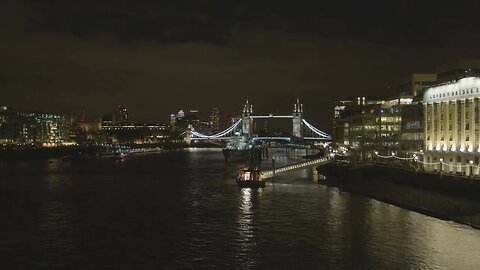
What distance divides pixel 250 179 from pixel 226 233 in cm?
1286

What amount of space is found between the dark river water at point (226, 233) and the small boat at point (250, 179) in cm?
218

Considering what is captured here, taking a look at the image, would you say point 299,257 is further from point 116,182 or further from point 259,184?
point 116,182

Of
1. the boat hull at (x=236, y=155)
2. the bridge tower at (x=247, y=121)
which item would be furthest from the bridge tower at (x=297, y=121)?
the boat hull at (x=236, y=155)

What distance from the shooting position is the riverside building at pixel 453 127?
22641 mm

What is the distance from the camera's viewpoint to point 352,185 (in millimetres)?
28594

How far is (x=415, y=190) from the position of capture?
2317 centimetres

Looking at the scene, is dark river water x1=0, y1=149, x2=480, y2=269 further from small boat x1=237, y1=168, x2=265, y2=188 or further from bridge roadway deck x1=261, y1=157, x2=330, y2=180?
bridge roadway deck x1=261, y1=157, x2=330, y2=180

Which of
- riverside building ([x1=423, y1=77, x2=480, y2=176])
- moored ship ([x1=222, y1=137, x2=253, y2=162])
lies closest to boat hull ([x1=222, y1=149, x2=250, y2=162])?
moored ship ([x1=222, y1=137, x2=253, y2=162])

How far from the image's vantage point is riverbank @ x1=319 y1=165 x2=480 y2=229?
18.5 m

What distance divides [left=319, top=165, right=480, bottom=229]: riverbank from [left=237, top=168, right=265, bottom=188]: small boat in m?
3.71

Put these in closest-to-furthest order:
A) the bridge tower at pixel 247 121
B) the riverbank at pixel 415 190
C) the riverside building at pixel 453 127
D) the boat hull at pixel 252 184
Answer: the riverbank at pixel 415 190 < the riverside building at pixel 453 127 < the boat hull at pixel 252 184 < the bridge tower at pixel 247 121

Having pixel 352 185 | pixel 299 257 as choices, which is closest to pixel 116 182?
pixel 352 185

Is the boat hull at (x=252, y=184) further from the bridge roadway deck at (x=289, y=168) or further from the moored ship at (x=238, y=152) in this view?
the moored ship at (x=238, y=152)

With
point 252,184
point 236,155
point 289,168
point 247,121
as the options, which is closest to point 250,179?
point 252,184
